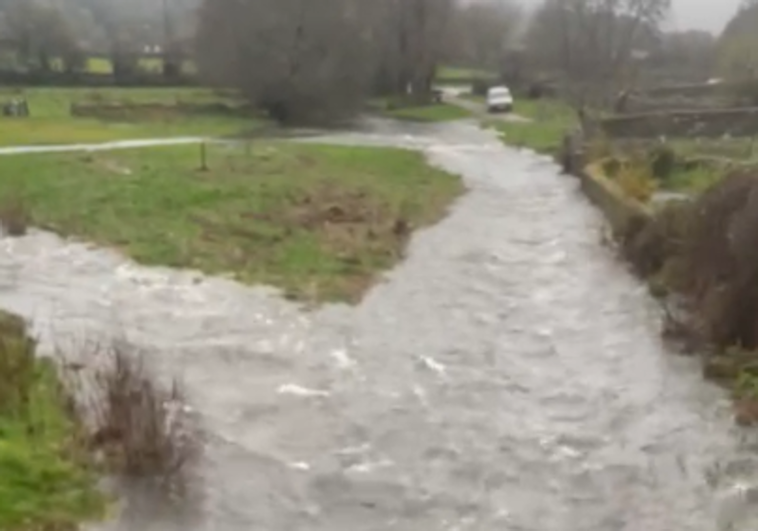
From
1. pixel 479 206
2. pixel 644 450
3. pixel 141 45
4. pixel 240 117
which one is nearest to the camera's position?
pixel 644 450

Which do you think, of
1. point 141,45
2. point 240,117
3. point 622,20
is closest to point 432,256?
point 240,117

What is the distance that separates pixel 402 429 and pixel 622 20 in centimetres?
8500

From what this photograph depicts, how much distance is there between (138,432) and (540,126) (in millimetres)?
56954

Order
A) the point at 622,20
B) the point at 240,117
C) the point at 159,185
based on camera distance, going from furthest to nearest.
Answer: the point at 622,20
the point at 240,117
the point at 159,185

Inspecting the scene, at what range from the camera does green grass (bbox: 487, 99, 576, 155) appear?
60.1 meters

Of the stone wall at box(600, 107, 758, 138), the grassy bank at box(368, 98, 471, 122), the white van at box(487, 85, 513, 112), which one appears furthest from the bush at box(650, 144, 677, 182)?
the white van at box(487, 85, 513, 112)

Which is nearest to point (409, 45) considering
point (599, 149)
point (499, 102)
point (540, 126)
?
point (499, 102)

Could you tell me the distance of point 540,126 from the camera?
69000 mm

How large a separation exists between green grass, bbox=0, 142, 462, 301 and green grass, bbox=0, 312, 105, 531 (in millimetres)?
9139

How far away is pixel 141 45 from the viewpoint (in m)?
109

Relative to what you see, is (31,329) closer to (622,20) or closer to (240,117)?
(240,117)

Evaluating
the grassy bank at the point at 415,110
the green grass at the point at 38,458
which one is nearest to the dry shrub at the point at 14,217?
the green grass at the point at 38,458

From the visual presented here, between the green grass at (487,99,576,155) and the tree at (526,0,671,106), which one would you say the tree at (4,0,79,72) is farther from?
the tree at (526,0,671,106)

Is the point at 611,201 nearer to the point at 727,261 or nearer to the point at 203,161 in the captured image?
the point at 727,261
